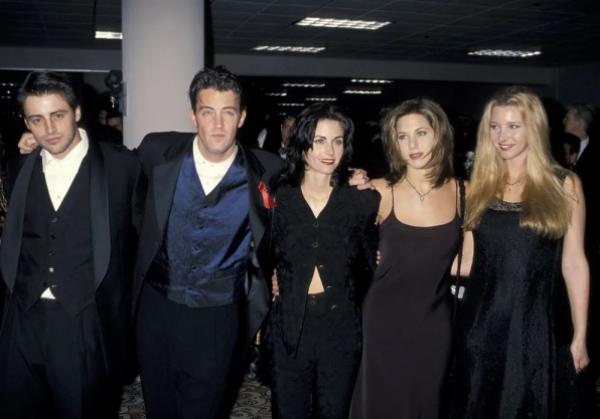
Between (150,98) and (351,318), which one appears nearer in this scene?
(351,318)

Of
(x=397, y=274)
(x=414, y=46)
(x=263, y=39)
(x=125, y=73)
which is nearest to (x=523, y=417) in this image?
(x=397, y=274)

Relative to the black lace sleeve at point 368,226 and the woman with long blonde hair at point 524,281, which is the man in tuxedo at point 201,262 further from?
the woman with long blonde hair at point 524,281

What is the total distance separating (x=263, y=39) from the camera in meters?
11.2

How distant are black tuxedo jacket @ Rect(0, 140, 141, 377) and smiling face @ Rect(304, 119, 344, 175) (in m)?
0.78

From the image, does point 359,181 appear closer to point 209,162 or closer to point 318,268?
point 318,268

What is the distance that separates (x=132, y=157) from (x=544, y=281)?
1.80 metres

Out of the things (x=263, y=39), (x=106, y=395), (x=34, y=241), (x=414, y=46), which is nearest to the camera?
(x=34, y=241)

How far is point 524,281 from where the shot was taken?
234cm

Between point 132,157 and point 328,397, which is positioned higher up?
point 132,157

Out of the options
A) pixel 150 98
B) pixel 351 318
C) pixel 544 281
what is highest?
pixel 150 98

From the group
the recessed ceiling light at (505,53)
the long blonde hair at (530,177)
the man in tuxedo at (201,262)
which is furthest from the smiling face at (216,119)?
the recessed ceiling light at (505,53)

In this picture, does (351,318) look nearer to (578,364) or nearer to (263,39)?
(578,364)

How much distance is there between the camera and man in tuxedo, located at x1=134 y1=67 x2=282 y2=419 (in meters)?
2.41

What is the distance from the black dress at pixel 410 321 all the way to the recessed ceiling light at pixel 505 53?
1100cm
